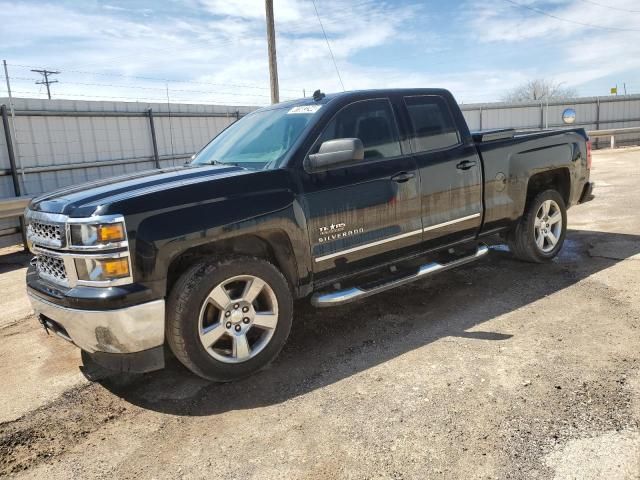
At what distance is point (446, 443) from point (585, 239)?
5.21 metres

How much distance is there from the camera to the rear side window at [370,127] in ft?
13.5


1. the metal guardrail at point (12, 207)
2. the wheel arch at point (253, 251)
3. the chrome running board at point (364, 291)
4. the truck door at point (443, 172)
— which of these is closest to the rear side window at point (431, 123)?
the truck door at point (443, 172)

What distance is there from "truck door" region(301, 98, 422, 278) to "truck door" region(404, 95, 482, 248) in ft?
0.49

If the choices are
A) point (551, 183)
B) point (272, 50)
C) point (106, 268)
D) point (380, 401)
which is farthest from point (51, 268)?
point (272, 50)

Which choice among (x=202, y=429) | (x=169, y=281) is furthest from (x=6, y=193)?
(x=202, y=429)

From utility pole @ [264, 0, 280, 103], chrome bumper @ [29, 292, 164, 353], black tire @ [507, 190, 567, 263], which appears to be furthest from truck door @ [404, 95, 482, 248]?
utility pole @ [264, 0, 280, 103]

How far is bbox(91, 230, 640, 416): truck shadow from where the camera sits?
3420mm

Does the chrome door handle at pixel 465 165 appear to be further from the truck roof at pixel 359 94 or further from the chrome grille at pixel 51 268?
the chrome grille at pixel 51 268

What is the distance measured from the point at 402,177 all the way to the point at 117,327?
2496 mm

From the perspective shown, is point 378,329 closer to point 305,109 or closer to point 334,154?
point 334,154

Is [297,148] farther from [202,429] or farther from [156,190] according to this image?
[202,429]

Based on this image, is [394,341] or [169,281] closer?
[169,281]

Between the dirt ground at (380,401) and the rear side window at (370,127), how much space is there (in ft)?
4.91

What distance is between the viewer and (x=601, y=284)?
16.4ft
